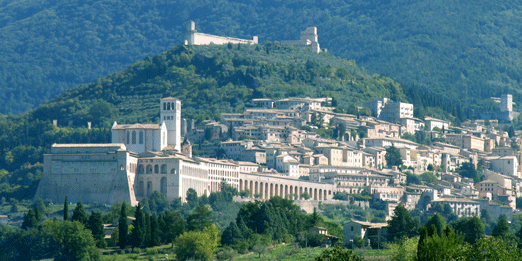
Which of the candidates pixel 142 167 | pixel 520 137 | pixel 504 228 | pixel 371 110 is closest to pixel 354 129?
pixel 371 110

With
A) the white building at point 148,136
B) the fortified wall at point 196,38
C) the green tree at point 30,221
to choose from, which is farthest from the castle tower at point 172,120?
the fortified wall at point 196,38

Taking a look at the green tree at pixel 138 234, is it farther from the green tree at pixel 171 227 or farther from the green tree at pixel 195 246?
the green tree at pixel 195 246

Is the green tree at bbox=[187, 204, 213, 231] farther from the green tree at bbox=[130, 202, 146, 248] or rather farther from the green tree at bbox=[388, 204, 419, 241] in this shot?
the green tree at bbox=[388, 204, 419, 241]

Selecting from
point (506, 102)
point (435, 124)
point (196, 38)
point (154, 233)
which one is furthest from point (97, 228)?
point (506, 102)

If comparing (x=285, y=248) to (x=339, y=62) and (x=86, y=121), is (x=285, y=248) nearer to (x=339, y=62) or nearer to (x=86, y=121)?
(x=86, y=121)

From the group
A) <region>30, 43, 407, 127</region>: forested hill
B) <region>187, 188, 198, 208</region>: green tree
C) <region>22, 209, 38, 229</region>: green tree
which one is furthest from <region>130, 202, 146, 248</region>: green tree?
<region>30, 43, 407, 127</region>: forested hill
